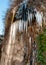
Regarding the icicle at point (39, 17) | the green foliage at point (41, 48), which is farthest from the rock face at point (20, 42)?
the green foliage at point (41, 48)

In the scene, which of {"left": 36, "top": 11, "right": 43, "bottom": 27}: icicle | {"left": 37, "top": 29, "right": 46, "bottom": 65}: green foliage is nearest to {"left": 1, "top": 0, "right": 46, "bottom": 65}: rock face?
{"left": 36, "top": 11, "right": 43, "bottom": 27}: icicle

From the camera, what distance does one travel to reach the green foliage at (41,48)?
35.1ft

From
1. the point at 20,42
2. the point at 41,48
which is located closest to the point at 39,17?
the point at 20,42

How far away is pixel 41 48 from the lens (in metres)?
11.0

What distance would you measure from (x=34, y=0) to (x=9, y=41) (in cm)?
150

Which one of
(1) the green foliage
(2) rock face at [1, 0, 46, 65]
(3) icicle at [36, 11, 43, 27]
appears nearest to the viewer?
(2) rock face at [1, 0, 46, 65]

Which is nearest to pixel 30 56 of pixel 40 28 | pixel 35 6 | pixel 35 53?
pixel 35 53

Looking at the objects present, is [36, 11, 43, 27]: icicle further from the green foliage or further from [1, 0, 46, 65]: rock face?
the green foliage

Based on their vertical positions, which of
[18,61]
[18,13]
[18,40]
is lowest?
[18,61]

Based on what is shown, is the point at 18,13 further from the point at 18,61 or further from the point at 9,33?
the point at 18,61

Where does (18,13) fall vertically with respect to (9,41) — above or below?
above

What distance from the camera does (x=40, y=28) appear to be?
34.2ft

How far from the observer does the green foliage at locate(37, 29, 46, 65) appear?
10685 mm

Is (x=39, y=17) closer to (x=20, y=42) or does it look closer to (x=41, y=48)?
(x=20, y=42)
